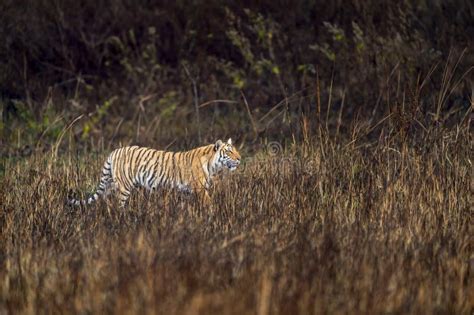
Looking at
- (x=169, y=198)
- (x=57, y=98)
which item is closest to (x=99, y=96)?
(x=57, y=98)

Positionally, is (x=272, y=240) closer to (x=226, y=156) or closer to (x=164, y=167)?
(x=226, y=156)

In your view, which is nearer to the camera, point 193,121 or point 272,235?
point 272,235

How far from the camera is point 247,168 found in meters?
8.35

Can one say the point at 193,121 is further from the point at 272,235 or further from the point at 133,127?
the point at 272,235

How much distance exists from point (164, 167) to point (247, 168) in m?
0.89

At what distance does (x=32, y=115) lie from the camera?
42.1ft

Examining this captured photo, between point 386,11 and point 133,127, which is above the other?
point 386,11

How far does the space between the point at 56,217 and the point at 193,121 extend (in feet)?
21.3

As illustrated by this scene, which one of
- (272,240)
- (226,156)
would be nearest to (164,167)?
(226,156)

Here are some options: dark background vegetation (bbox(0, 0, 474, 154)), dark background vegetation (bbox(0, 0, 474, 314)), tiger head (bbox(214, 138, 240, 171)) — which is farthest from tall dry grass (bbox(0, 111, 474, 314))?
dark background vegetation (bbox(0, 0, 474, 154))

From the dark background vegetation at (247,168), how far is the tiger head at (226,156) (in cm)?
31

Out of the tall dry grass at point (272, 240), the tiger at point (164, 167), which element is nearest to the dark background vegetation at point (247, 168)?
the tall dry grass at point (272, 240)


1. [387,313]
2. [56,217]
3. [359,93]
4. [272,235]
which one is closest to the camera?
[387,313]

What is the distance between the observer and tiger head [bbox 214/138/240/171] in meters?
8.68
